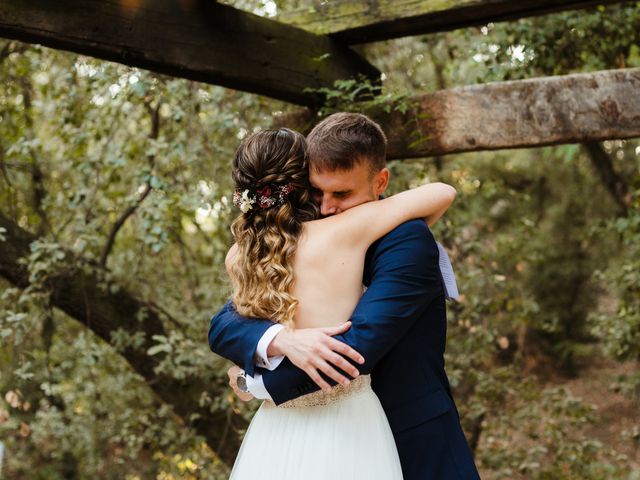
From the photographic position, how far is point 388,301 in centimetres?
198

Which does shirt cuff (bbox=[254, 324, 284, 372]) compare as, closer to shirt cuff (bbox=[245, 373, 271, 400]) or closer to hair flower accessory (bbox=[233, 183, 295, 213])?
shirt cuff (bbox=[245, 373, 271, 400])

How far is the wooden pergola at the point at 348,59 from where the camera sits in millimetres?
2561

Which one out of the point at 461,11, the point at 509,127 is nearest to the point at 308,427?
the point at 509,127

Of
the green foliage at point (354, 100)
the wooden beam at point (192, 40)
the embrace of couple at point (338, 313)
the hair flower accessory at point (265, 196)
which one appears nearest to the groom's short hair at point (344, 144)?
the embrace of couple at point (338, 313)

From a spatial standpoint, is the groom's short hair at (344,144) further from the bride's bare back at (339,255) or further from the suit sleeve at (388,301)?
the suit sleeve at (388,301)

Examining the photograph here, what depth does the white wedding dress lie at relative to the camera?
80.2 inches

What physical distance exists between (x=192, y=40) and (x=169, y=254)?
11.3ft

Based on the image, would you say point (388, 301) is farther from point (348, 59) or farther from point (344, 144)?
point (348, 59)

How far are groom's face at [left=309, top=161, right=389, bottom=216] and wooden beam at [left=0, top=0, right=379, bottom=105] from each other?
839mm

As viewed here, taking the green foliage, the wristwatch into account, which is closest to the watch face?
the wristwatch


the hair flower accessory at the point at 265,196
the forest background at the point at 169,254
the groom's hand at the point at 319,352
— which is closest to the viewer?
the groom's hand at the point at 319,352

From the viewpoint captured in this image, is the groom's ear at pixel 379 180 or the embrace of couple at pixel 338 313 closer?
the embrace of couple at pixel 338 313

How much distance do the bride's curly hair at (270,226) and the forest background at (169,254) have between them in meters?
1.07

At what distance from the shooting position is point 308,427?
6.93 ft
